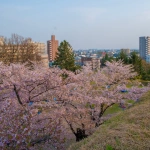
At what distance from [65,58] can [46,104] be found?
20.7 metres

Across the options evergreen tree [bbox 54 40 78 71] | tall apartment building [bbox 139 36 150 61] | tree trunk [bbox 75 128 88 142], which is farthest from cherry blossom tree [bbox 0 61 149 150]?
tall apartment building [bbox 139 36 150 61]

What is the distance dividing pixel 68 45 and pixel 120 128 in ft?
81.6

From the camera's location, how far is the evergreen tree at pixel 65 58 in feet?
83.6

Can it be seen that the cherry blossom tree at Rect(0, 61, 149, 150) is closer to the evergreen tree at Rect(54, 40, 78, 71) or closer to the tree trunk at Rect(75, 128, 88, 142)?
the tree trunk at Rect(75, 128, 88, 142)

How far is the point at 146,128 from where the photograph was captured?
3.03 metres

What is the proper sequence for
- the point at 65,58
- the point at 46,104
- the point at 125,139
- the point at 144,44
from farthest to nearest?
the point at 144,44 < the point at 65,58 < the point at 46,104 < the point at 125,139

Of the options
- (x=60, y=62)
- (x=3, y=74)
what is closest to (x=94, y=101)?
(x=3, y=74)

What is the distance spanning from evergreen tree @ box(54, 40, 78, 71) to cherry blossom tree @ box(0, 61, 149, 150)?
17.3 metres

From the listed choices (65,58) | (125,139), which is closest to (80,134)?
(125,139)

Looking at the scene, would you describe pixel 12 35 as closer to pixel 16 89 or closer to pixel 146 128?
pixel 16 89

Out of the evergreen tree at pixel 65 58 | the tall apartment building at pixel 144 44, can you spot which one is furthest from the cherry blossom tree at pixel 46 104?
the tall apartment building at pixel 144 44

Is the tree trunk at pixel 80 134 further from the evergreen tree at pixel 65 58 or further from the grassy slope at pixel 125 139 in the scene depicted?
the evergreen tree at pixel 65 58

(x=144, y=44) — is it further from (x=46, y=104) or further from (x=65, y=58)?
(x=46, y=104)

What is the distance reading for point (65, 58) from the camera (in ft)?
86.0
